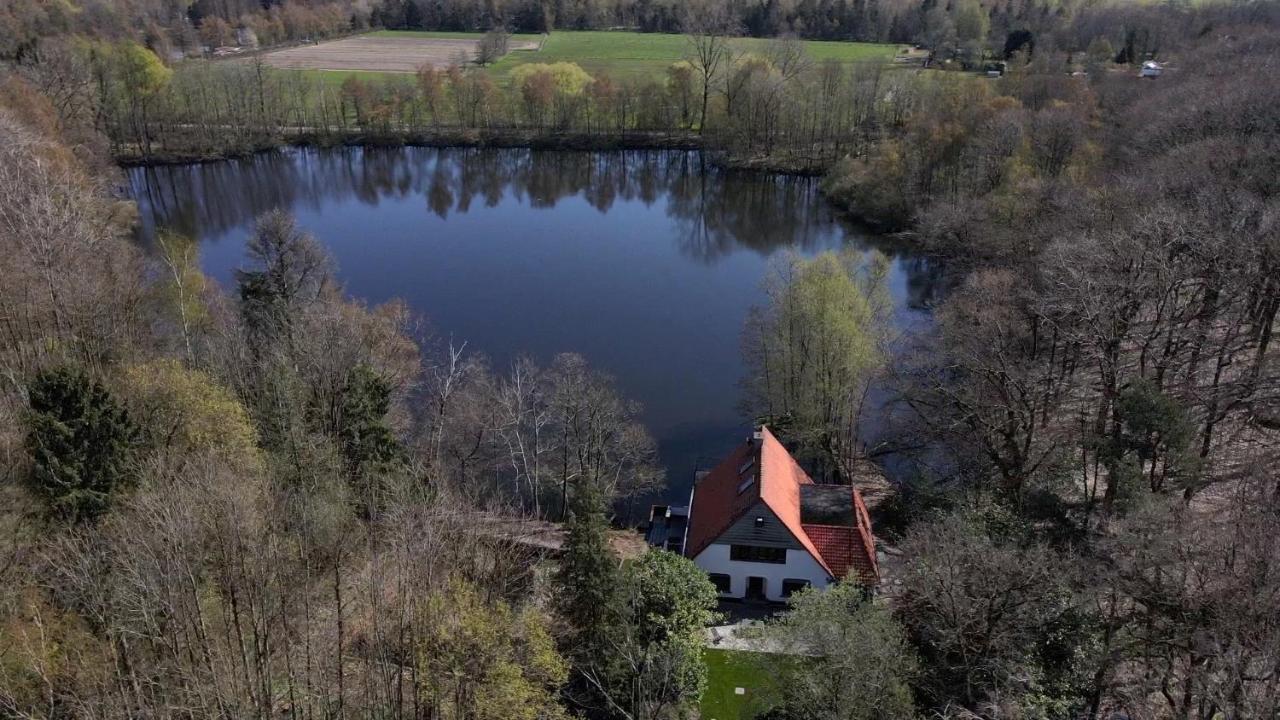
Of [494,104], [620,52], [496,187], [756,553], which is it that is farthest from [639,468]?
[620,52]

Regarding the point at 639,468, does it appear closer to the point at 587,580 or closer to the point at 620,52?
the point at 587,580

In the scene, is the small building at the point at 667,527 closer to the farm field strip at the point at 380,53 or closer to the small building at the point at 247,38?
the farm field strip at the point at 380,53

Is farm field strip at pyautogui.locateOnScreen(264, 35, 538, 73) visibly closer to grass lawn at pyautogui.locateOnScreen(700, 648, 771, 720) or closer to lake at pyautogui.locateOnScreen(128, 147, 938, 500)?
lake at pyautogui.locateOnScreen(128, 147, 938, 500)

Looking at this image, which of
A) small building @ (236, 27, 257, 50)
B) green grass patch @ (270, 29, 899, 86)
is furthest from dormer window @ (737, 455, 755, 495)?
small building @ (236, 27, 257, 50)

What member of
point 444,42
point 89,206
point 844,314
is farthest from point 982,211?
point 444,42

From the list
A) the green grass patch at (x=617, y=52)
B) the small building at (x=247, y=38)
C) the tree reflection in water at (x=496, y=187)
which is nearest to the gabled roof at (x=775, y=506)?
the tree reflection in water at (x=496, y=187)
